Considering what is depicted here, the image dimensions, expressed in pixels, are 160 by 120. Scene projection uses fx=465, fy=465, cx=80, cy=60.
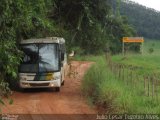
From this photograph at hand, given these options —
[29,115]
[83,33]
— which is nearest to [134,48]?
[83,33]

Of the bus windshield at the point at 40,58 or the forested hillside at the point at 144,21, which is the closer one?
the bus windshield at the point at 40,58

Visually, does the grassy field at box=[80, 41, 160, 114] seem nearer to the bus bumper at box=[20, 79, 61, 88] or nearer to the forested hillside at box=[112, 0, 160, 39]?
the bus bumper at box=[20, 79, 61, 88]

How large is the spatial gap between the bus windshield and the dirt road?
3.30ft

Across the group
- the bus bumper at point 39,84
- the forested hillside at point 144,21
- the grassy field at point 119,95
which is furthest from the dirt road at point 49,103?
the forested hillside at point 144,21

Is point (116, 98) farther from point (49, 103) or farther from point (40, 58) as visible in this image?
point (40, 58)

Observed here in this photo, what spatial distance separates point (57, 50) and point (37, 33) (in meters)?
2.20

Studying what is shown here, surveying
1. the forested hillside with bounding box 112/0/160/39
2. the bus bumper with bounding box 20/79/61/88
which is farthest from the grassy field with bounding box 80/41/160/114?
the forested hillside with bounding box 112/0/160/39

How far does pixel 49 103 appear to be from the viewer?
15867mm

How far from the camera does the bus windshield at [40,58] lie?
19375mm

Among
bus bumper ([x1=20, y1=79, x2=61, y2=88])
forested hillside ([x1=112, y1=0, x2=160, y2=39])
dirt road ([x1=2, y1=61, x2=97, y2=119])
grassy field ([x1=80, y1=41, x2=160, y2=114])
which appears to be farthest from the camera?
forested hillside ([x1=112, y1=0, x2=160, y2=39])

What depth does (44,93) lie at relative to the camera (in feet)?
62.4

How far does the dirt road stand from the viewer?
1403 cm

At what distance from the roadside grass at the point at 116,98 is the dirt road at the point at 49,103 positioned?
37 cm

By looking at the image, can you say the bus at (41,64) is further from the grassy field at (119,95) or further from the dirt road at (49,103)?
the grassy field at (119,95)
